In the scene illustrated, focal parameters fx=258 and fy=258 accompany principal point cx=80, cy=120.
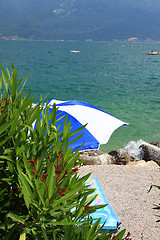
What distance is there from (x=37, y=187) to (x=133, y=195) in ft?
15.9

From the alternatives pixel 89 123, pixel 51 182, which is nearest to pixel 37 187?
pixel 51 182

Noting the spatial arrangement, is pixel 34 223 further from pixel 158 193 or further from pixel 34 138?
pixel 158 193

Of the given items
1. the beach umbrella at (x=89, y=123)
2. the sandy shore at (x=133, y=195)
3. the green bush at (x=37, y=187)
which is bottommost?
the sandy shore at (x=133, y=195)

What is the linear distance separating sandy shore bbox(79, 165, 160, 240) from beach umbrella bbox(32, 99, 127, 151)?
1.07m

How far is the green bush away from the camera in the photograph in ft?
4.33

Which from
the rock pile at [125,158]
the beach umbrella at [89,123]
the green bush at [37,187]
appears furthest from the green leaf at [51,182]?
the rock pile at [125,158]

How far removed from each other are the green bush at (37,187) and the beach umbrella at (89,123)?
4.05 metres

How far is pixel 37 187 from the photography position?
1.29 meters

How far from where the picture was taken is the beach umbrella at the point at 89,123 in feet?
19.3

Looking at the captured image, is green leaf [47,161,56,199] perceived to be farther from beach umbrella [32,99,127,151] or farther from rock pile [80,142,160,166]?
rock pile [80,142,160,166]

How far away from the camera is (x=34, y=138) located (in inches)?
65.1

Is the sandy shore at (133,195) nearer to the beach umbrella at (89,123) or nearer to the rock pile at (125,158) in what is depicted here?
the rock pile at (125,158)

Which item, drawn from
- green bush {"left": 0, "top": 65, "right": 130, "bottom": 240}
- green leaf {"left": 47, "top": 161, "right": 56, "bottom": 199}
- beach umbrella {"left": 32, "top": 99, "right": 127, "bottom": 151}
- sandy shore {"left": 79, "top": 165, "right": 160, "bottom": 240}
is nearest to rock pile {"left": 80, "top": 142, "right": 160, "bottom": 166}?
sandy shore {"left": 79, "top": 165, "right": 160, "bottom": 240}

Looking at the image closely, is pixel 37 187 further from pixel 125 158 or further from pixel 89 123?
pixel 125 158
